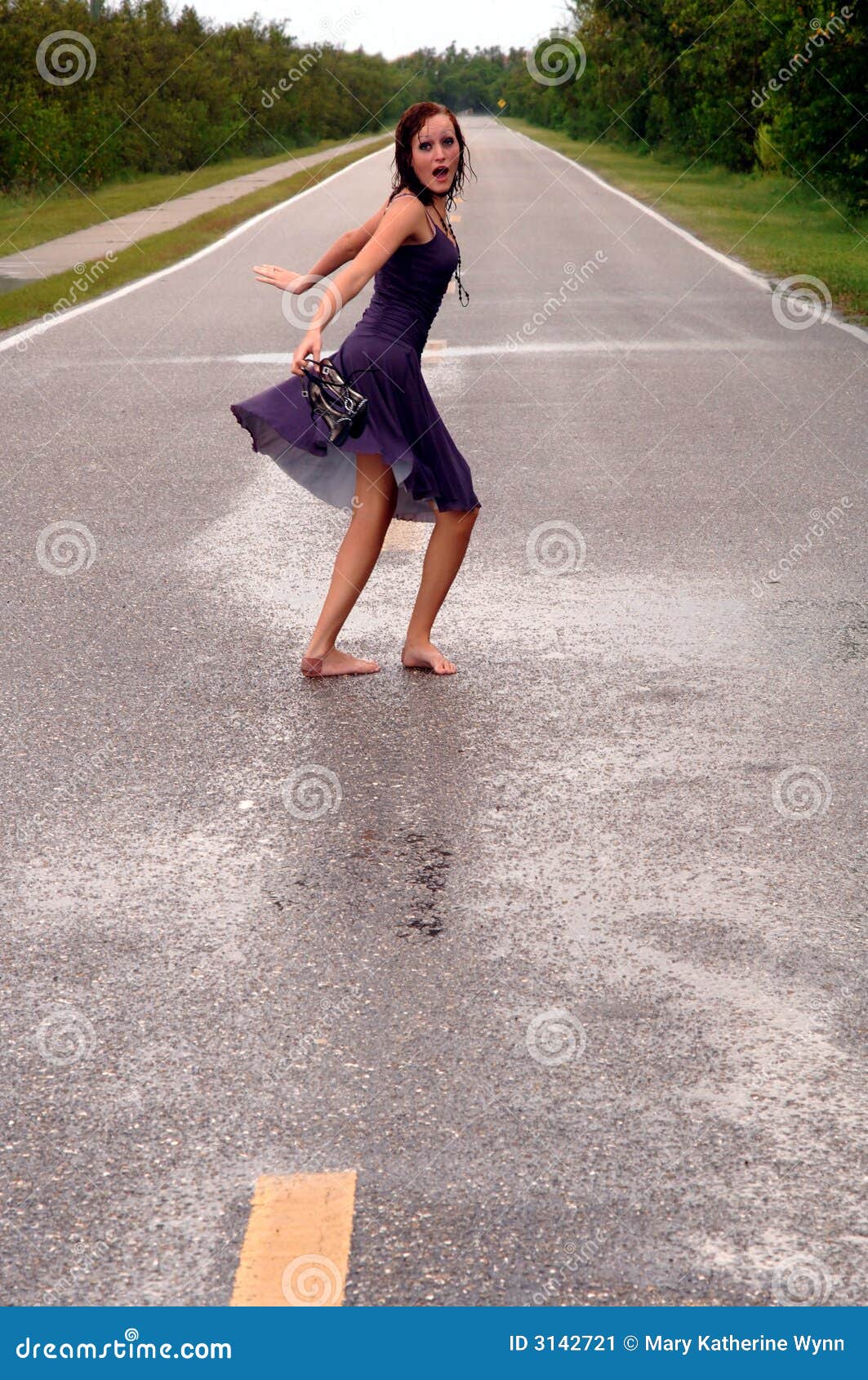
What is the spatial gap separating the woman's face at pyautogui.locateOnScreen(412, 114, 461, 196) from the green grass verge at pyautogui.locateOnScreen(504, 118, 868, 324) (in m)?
Answer: 10.6

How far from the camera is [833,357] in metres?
13.2

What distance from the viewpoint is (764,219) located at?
2680cm

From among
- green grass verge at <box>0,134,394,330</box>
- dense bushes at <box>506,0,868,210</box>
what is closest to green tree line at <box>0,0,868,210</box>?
dense bushes at <box>506,0,868,210</box>

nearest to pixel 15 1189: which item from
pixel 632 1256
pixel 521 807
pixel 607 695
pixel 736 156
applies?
pixel 632 1256

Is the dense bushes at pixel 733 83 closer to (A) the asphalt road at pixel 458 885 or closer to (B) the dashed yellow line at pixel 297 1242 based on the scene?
(A) the asphalt road at pixel 458 885

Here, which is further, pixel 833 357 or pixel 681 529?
pixel 833 357

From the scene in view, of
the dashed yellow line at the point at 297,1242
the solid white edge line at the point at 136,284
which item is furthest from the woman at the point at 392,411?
the solid white edge line at the point at 136,284

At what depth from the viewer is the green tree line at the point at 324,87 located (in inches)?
847

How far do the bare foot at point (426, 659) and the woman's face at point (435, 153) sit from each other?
156cm

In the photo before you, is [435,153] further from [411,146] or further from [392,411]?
[392,411]

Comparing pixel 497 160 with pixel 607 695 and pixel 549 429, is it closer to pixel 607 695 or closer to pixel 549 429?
pixel 549 429

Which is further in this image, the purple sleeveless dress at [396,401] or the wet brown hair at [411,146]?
the purple sleeveless dress at [396,401]

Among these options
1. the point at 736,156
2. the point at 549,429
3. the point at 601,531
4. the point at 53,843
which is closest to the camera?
the point at 53,843

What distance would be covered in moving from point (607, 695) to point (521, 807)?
1.06 m
